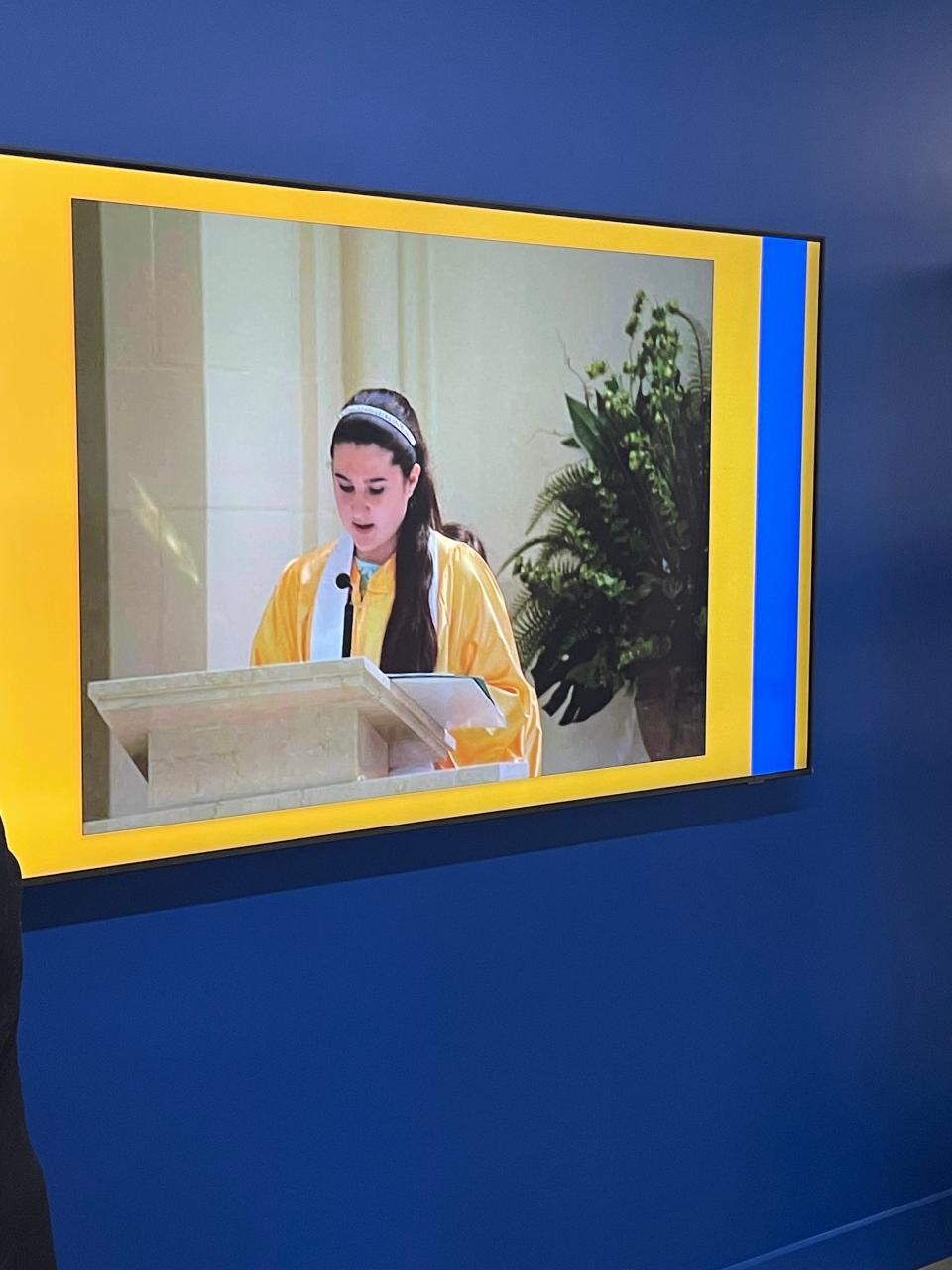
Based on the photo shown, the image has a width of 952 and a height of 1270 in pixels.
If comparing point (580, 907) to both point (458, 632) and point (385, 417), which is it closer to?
point (458, 632)

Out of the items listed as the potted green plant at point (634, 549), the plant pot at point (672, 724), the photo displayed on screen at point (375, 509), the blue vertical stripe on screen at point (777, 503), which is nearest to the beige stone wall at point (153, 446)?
the photo displayed on screen at point (375, 509)

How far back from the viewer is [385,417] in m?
→ 1.65

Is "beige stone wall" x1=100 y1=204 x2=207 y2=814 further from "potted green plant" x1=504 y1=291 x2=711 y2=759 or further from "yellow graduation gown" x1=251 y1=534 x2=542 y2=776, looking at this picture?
"potted green plant" x1=504 y1=291 x2=711 y2=759

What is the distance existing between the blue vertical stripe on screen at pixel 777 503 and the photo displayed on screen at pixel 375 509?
105 mm

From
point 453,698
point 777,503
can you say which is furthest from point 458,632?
point 777,503

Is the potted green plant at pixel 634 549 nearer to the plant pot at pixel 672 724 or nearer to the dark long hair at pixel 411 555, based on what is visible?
the plant pot at pixel 672 724

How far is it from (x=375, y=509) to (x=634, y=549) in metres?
0.39

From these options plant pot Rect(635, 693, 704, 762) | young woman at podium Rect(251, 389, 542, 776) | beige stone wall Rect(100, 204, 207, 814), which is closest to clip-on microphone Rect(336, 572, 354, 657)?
young woman at podium Rect(251, 389, 542, 776)

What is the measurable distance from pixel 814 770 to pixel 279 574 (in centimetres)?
95

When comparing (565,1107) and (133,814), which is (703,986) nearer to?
(565,1107)

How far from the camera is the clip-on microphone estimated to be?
165cm

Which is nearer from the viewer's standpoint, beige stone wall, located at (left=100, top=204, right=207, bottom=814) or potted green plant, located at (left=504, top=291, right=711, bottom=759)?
beige stone wall, located at (left=100, top=204, right=207, bottom=814)

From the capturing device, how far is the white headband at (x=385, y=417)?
1.63 meters

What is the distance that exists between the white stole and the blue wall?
10.4 inches
